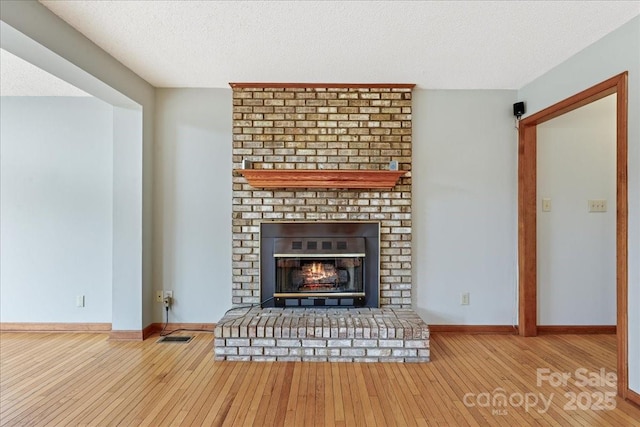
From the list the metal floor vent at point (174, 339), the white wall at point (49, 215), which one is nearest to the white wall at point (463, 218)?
the metal floor vent at point (174, 339)

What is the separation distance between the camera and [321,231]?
311 centimetres

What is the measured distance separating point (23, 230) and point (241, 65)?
2.70 metres

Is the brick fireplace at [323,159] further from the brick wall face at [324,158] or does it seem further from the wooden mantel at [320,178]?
the wooden mantel at [320,178]

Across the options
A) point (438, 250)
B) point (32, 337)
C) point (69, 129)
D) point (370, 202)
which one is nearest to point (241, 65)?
point (370, 202)

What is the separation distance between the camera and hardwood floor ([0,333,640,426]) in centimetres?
186

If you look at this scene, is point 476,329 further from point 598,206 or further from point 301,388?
point 301,388

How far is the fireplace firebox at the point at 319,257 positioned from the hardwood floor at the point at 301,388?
68 cm

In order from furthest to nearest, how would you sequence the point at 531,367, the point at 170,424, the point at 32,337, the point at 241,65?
1. the point at 32,337
2. the point at 241,65
3. the point at 531,367
4. the point at 170,424

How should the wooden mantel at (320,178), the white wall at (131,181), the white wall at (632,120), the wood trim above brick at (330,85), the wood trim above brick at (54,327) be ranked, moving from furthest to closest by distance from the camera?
the wood trim above brick at (54,327) → the wood trim above brick at (330,85) → the wooden mantel at (320,178) → the white wall at (131,181) → the white wall at (632,120)

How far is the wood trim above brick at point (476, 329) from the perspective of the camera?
3.14 m

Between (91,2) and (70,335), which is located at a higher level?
(91,2)

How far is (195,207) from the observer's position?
3160 mm

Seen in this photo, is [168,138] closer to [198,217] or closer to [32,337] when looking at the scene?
[198,217]

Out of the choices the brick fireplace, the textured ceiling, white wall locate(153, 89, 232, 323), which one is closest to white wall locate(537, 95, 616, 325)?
the textured ceiling
